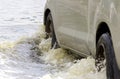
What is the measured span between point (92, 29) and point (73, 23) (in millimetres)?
898

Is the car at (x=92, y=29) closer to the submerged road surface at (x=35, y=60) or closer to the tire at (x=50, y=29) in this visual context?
the submerged road surface at (x=35, y=60)

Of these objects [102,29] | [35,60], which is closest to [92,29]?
[102,29]

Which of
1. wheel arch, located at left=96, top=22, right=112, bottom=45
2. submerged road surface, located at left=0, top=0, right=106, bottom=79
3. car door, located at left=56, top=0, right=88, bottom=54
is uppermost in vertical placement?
wheel arch, located at left=96, top=22, right=112, bottom=45

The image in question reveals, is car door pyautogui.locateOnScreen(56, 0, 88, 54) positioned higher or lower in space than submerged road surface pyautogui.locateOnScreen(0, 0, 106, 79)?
higher

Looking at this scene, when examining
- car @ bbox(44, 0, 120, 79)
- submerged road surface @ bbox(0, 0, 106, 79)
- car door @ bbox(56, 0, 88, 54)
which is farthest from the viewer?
submerged road surface @ bbox(0, 0, 106, 79)

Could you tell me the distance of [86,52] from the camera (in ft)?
19.9

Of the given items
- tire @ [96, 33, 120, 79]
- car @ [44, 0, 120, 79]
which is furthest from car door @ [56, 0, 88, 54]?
tire @ [96, 33, 120, 79]

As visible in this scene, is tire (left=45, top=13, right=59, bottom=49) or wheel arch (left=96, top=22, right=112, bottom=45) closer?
wheel arch (left=96, top=22, right=112, bottom=45)

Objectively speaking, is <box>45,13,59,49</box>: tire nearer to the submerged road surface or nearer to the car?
the submerged road surface

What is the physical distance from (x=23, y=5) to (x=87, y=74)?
13307mm

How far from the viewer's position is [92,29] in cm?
547

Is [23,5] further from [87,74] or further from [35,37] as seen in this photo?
[87,74]

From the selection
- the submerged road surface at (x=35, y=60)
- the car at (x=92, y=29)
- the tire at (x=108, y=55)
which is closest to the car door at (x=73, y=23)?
the car at (x=92, y=29)

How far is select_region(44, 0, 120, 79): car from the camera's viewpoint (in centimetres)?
461
